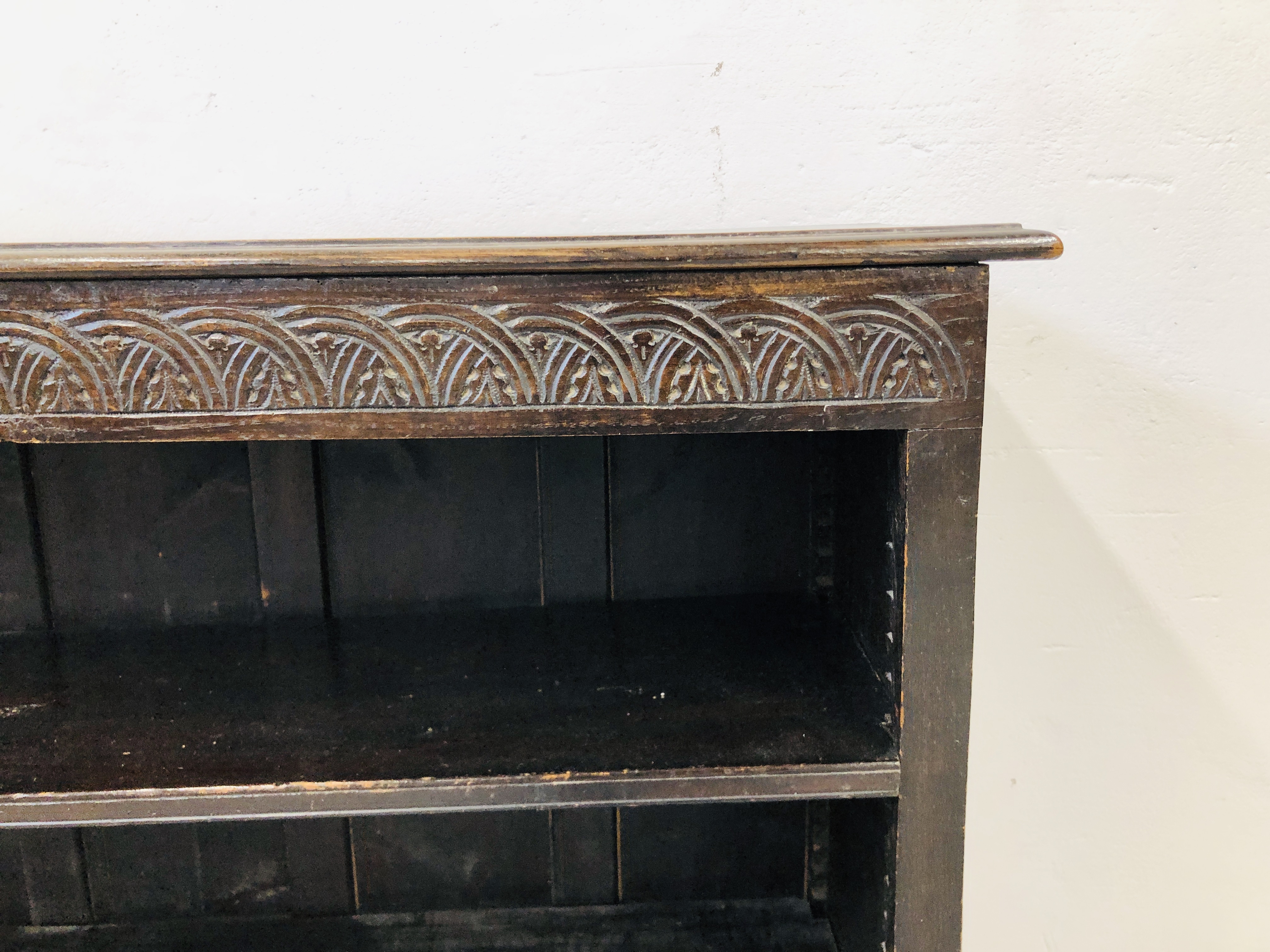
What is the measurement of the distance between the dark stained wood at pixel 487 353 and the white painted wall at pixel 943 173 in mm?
417

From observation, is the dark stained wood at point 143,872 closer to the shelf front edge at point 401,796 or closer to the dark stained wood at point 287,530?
the dark stained wood at point 287,530

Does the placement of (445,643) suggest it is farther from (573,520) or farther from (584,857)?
(584,857)

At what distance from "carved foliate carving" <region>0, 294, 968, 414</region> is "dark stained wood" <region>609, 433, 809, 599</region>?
1.22ft

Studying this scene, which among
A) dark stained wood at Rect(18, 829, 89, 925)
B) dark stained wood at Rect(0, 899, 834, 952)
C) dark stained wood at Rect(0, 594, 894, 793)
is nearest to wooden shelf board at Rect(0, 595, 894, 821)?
dark stained wood at Rect(0, 594, 894, 793)

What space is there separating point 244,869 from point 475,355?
0.81 meters

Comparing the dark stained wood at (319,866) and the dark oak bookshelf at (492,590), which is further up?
the dark oak bookshelf at (492,590)

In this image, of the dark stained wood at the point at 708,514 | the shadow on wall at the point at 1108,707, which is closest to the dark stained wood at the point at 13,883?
the dark stained wood at the point at 708,514

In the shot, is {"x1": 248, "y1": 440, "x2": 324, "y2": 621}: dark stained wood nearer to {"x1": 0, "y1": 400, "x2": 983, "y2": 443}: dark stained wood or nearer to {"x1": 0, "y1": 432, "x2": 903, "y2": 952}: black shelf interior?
{"x1": 0, "y1": 432, "x2": 903, "y2": 952}: black shelf interior

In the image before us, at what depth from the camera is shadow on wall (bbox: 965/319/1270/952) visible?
1.13 metres

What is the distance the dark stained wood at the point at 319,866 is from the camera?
3.59 feet

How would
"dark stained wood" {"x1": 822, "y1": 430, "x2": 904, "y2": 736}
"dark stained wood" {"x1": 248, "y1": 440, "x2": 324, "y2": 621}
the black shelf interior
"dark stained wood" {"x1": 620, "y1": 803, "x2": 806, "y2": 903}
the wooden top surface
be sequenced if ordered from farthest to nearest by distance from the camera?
"dark stained wood" {"x1": 620, "y1": 803, "x2": 806, "y2": 903}
"dark stained wood" {"x1": 248, "y1": 440, "x2": 324, "y2": 621}
the black shelf interior
"dark stained wood" {"x1": 822, "y1": 430, "x2": 904, "y2": 736}
the wooden top surface

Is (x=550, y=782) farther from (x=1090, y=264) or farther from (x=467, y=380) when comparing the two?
(x=1090, y=264)

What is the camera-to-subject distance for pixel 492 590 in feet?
3.48

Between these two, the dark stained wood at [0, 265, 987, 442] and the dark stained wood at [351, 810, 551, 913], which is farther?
the dark stained wood at [351, 810, 551, 913]
